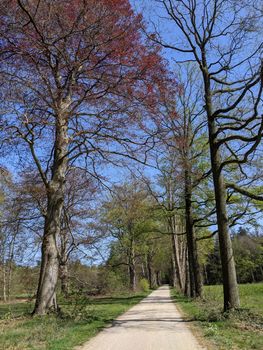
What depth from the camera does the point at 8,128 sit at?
1038 centimetres

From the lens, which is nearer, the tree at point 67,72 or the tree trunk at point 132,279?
the tree at point 67,72

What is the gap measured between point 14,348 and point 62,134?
787 centimetres

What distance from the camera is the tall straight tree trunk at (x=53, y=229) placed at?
11461 mm

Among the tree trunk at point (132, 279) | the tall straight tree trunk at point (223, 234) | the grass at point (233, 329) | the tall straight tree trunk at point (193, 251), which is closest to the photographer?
the grass at point (233, 329)

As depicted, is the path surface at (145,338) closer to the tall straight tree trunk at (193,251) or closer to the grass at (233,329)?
the grass at (233,329)

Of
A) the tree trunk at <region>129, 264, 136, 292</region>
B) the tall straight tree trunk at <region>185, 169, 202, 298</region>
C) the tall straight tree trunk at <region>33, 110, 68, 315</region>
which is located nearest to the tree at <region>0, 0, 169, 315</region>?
the tall straight tree trunk at <region>33, 110, 68, 315</region>

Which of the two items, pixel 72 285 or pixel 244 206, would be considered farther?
pixel 244 206

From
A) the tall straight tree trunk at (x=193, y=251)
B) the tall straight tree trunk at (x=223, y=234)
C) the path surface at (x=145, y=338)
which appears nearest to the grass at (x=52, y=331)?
the path surface at (x=145, y=338)

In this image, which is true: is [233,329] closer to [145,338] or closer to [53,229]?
[145,338]

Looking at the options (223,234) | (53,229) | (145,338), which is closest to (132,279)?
(53,229)

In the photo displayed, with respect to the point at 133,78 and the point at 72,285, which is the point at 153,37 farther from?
the point at 72,285

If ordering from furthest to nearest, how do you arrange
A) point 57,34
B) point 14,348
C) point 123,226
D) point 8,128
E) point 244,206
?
point 123,226, point 244,206, point 8,128, point 57,34, point 14,348

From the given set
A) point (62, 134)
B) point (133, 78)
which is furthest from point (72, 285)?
point (133, 78)

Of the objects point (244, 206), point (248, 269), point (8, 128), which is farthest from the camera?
point (248, 269)
